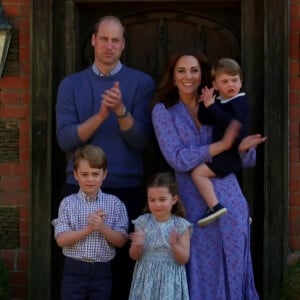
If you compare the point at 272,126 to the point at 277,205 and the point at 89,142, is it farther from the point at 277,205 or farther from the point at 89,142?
the point at 89,142

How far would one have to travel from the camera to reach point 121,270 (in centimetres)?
473

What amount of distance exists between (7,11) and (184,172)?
173 centimetres

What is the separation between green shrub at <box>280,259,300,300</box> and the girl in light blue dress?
83 centimetres

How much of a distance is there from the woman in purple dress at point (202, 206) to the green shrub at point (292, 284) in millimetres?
422

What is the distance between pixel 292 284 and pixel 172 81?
1.48 metres

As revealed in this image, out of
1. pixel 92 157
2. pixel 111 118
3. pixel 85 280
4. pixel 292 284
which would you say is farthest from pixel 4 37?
pixel 292 284

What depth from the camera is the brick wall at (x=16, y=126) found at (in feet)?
17.1

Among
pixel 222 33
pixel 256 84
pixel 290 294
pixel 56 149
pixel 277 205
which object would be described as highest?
pixel 222 33

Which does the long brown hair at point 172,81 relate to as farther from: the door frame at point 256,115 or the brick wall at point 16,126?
the brick wall at point 16,126

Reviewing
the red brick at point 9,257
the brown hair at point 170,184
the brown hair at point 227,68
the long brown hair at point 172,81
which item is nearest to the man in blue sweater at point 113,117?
the long brown hair at point 172,81

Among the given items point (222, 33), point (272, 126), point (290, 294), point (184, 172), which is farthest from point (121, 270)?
point (222, 33)

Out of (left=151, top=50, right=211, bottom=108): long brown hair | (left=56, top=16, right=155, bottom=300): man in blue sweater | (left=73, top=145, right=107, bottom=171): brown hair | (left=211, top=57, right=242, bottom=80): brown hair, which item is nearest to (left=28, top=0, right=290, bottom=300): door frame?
(left=56, top=16, right=155, bottom=300): man in blue sweater

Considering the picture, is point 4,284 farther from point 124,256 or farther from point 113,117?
point 113,117

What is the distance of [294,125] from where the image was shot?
16.9 feet
